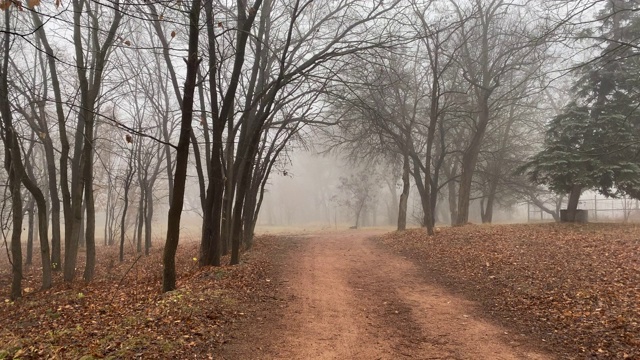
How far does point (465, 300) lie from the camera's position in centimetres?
820

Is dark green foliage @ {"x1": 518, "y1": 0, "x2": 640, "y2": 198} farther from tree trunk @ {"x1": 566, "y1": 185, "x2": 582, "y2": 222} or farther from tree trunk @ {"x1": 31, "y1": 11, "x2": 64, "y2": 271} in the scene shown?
tree trunk @ {"x1": 31, "y1": 11, "x2": 64, "y2": 271}

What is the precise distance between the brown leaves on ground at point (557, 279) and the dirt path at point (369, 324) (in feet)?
1.84

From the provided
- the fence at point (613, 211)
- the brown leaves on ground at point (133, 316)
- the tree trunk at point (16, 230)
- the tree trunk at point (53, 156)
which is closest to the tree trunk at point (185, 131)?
the brown leaves on ground at point (133, 316)

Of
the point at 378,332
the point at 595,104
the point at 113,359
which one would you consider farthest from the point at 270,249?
the point at 595,104

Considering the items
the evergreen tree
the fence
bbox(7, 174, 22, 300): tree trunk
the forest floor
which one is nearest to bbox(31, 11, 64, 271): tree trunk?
bbox(7, 174, 22, 300): tree trunk

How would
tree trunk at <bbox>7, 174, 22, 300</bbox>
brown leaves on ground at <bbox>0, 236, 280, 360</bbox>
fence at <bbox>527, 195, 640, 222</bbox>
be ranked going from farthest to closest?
fence at <bbox>527, 195, 640, 222</bbox>
tree trunk at <bbox>7, 174, 22, 300</bbox>
brown leaves on ground at <bbox>0, 236, 280, 360</bbox>

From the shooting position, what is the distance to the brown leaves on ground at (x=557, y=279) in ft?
19.3

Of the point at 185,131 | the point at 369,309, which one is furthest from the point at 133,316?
the point at 369,309

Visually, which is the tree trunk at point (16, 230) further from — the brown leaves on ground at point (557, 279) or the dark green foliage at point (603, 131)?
the dark green foliage at point (603, 131)

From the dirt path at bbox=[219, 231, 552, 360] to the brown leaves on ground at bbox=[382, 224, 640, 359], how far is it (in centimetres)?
56

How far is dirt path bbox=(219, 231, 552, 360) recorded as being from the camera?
5.75m

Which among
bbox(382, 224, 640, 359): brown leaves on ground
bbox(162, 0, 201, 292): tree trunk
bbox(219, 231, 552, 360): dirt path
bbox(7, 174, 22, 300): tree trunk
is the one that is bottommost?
bbox(219, 231, 552, 360): dirt path

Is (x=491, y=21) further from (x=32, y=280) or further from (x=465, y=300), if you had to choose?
(x=32, y=280)

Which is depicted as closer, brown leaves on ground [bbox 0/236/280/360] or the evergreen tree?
brown leaves on ground [bbox 0/236/280/360]
